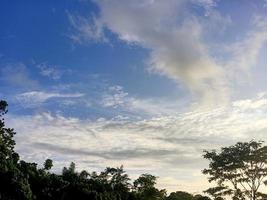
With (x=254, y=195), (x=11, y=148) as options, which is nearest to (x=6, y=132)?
(x=11, y=148)

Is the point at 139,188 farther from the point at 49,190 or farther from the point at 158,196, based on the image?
the point at 49,190

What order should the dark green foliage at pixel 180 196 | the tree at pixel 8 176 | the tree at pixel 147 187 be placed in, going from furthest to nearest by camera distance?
the dark green foliage at pixel 180 196 < the tree at pixel 147 187 < the tree at pixel 8 176

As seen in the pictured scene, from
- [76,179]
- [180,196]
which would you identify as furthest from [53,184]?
[180,196]

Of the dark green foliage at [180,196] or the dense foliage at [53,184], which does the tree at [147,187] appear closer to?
the dense foliage at [53,184]

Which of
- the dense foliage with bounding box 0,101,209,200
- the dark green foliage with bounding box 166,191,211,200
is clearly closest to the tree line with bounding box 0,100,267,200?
the dense foliage with bounding box 0,101,209,200

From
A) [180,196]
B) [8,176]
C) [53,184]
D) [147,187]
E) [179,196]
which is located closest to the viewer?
[8,176]

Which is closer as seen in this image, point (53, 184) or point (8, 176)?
point (8, 176)

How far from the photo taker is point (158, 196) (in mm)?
70438

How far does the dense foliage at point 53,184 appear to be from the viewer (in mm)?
44500

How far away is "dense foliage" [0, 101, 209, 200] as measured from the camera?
146 feet

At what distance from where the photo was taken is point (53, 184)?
54719mm

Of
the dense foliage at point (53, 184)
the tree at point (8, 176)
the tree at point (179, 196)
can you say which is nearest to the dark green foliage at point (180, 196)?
the tree at point (179, 196)

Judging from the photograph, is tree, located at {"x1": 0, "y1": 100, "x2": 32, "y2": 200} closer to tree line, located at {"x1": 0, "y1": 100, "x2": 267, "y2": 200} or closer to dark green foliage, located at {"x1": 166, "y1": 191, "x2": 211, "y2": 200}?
tree line, located at {"x1": 0, "y1": 100, "x2": 267, "y2": 200}

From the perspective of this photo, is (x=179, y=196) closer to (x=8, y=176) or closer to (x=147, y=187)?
(x=147, y=187)
